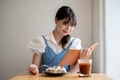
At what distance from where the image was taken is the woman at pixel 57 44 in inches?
63.3

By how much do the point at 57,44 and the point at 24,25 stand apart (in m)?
0.69

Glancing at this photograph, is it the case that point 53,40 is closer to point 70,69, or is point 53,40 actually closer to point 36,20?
point 70,69

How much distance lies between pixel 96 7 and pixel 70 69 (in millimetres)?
735

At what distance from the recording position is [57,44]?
1.74 metres

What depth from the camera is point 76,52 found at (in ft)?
4.94

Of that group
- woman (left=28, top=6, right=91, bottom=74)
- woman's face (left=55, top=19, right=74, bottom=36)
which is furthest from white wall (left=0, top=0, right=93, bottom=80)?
woman's face (left=55, top=19, right=74, bottom=36)

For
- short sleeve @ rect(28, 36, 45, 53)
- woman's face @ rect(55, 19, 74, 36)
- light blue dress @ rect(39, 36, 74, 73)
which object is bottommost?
light blue dress @ rect(39, 36, 74, 73)

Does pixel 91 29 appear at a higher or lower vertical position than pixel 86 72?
higher

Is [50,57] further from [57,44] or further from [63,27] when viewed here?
[63,27]

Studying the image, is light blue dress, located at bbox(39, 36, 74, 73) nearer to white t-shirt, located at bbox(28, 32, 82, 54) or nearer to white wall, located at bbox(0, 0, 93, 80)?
white t-shirt, located at bbox(28, 32, 82, 54)

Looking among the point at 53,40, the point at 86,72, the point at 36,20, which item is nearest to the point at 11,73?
the point at 36,20
